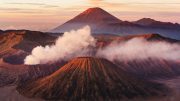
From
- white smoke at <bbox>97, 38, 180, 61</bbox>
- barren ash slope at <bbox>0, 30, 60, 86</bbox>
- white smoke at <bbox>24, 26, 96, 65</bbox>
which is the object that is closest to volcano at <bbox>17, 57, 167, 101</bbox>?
barren ash slope at <bbox>0, 30, 60, 86</bbox>

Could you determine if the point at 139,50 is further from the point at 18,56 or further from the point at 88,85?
the point at 88,85

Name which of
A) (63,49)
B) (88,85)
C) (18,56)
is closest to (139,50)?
(63,49)

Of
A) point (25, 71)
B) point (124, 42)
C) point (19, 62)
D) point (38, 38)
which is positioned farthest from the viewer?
point (38, 38)

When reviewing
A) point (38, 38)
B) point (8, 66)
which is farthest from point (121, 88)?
point (38, 38)

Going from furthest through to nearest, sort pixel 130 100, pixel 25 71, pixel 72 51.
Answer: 1. pixel 72 51
2. pixel 25 71
3. pixel 130 100

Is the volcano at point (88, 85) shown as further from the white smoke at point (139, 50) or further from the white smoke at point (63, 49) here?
the white smoke at point (139, 50)

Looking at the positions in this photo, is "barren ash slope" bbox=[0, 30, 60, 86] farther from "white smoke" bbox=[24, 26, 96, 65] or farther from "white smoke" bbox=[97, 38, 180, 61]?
"white smoke" bbox=[97, 38, 180, 61]

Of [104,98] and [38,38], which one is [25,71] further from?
[38,38]
